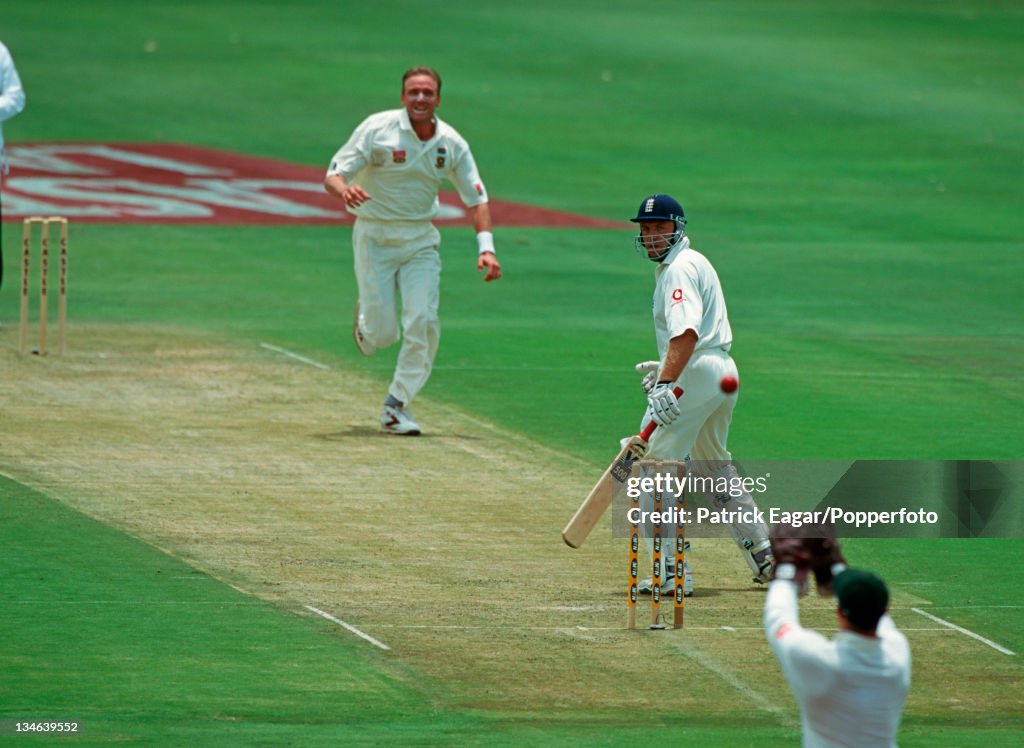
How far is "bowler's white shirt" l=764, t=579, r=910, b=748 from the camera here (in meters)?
5.98

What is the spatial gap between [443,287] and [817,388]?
572 centimetres

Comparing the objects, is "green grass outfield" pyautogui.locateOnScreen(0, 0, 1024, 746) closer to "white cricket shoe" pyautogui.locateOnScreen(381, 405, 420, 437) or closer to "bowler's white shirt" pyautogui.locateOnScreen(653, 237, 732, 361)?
"white cricket shoe" pyautogui.locateOnScreen(381, 405, 420, 437)

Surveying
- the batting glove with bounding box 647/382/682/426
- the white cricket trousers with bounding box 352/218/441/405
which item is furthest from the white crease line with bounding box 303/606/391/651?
the white cricket trousers with bounding box 352/218/441/405

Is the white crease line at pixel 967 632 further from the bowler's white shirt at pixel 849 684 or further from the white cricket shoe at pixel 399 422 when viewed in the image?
the white cricket shoe at pixel 399 422

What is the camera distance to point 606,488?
970 centimetres

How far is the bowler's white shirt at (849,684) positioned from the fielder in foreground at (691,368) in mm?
3742

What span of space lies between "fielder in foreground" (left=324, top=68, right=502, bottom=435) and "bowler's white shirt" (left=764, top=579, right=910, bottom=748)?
26.5ft

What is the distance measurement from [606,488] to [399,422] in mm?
4502

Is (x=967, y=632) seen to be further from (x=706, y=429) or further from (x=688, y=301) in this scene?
(x=688, y=301)

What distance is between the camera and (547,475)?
42.1 ft

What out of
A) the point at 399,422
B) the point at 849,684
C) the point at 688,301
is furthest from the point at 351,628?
the point at 399,422

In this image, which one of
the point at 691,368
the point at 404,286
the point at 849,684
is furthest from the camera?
the point at 404,286

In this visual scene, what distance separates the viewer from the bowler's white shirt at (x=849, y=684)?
598 cm

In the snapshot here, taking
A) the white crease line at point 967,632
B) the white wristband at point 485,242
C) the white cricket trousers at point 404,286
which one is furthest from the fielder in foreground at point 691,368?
the white cricket trousers at point 404,286
